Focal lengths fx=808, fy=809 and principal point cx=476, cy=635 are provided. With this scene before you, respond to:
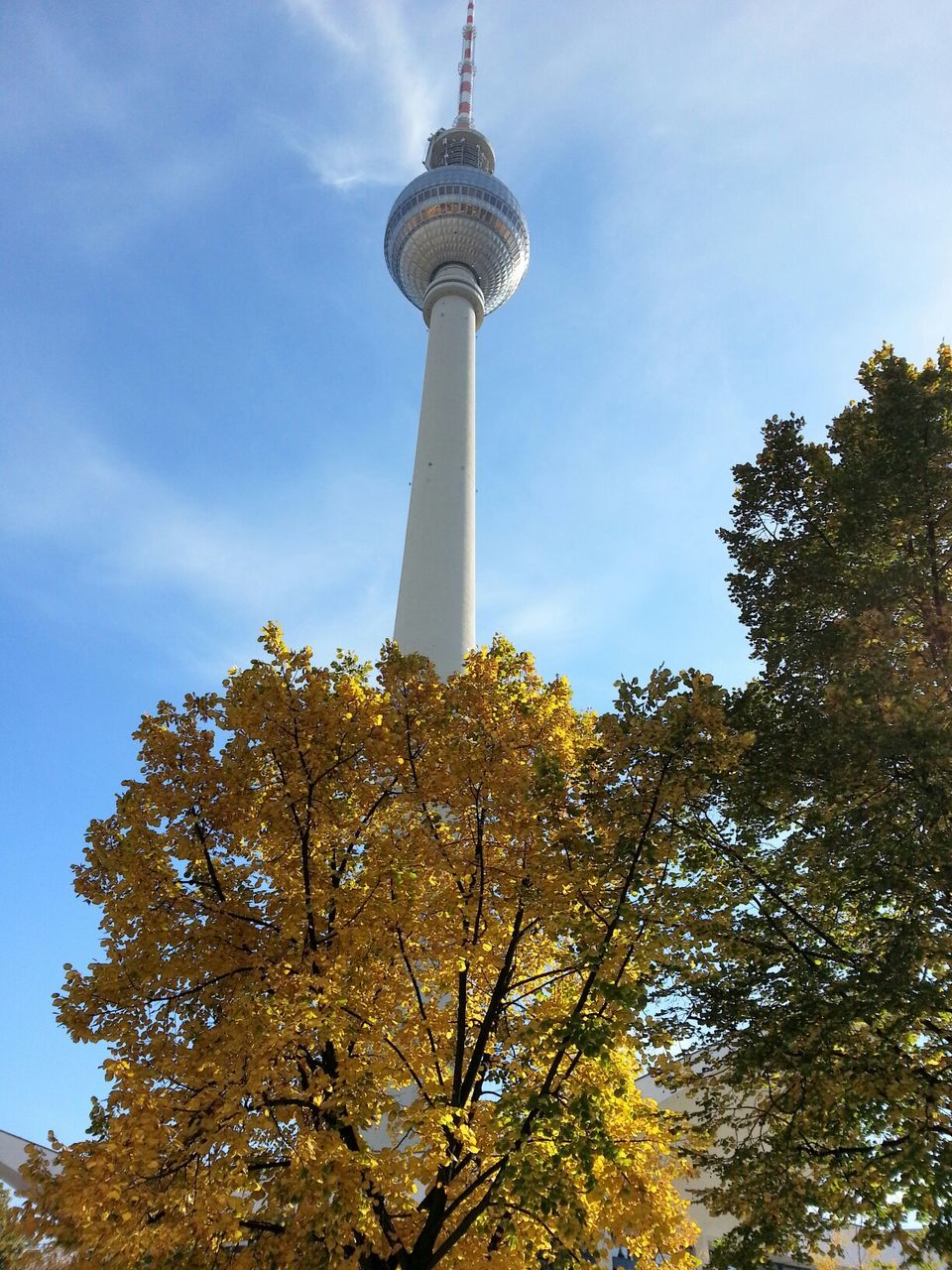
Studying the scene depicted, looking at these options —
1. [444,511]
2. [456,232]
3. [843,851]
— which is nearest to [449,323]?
[456,232]

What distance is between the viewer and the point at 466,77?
213ft

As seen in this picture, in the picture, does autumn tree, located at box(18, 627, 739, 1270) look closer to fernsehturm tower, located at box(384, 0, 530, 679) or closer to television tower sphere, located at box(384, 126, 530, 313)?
fernsehturm tower, located at box(384, 0, 530, 679)

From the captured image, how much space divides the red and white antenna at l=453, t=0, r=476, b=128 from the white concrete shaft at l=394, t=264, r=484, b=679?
802 inches

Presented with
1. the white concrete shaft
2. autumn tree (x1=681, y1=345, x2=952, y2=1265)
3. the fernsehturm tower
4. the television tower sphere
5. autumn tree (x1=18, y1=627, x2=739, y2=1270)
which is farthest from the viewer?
the television tower sphere

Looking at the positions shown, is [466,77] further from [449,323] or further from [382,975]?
[382,975]

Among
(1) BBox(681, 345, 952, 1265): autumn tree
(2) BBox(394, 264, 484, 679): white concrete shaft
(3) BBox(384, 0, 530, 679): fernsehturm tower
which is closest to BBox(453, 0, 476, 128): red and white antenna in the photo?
(3) BBox(384, 0, 530, 679): fernsehturm tower

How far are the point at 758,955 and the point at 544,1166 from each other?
3.70 meters

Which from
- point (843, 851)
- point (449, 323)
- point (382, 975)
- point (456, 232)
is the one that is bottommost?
point (382, 975)

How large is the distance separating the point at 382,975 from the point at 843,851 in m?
5.85

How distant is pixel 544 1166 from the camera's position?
312 inches

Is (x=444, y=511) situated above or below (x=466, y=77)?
below

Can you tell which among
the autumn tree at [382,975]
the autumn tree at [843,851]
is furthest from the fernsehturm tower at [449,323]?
the autumn tree at [382,975]

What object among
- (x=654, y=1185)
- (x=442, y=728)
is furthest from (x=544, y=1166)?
(x=442, y=728)

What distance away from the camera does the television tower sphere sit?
57.0m
